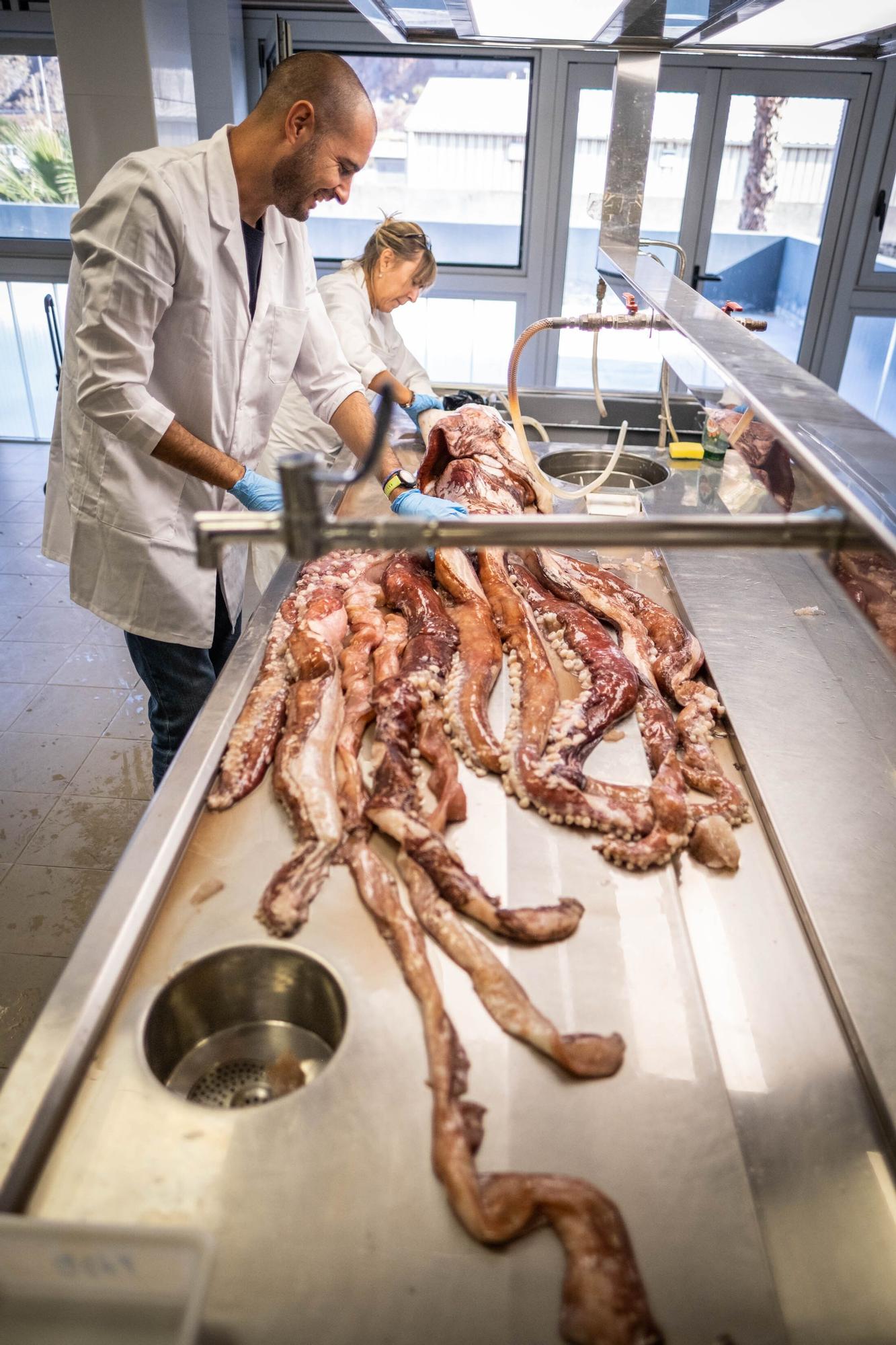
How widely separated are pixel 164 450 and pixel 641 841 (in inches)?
58.3

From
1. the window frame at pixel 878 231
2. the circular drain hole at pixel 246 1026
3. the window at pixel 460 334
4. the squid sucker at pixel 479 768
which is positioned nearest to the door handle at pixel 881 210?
the window frame at pixel 878 231

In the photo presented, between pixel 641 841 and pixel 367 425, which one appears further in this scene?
pixel 367 425

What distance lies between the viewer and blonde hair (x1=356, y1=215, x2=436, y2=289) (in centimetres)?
354

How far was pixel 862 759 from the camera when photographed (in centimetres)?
178

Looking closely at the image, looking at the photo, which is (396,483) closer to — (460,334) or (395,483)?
(395,483)

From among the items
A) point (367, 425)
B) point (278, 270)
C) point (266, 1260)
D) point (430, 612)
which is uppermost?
point (278, 270)

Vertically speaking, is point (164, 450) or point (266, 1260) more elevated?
point (164, 450)

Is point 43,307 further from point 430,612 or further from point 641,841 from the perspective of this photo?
point 641,841

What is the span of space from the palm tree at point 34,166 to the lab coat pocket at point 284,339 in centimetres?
451

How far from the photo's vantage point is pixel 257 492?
2240 mm

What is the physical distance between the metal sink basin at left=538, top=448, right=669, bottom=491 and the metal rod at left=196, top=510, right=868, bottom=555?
2463mm

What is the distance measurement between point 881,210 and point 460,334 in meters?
2.94

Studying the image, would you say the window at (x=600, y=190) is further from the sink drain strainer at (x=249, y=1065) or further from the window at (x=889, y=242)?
the sink drain strainer at (x=249, y=1065)

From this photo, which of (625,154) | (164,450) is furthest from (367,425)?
(625,154)
